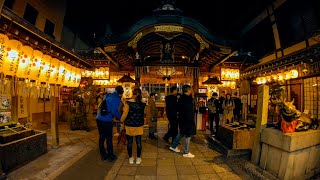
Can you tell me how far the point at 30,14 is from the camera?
50.2 ft

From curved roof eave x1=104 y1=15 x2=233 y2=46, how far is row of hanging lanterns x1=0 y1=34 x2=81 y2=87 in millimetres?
3193

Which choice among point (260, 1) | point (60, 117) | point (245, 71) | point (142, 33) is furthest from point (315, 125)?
point (60, 117)

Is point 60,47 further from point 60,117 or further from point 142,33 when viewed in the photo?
point 60,117

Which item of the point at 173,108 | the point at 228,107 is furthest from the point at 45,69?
the point at 228,107

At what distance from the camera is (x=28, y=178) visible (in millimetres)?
6086

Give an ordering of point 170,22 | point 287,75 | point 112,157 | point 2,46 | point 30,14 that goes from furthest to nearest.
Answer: point 30,14, point 287,75, point 170,22, point 112,157, point 2,46

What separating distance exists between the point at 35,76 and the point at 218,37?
354 inches

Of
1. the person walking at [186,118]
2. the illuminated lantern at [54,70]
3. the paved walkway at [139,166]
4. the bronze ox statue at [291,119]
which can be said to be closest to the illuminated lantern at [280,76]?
the paved walkway at [139,166]

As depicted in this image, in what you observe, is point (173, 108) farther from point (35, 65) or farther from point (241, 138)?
point (35, 65)

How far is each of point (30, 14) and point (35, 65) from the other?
33.7ft

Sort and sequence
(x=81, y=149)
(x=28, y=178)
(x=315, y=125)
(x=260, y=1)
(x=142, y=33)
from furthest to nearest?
(x=260, y=1) < (x=142, y=33) < (x=81, y=149) < (x=315, y=125) < (x=28, y=178)

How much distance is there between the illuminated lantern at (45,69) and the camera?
784 cm

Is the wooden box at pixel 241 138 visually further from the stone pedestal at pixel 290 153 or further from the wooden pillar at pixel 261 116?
the stone pedestal at pixel 290 153

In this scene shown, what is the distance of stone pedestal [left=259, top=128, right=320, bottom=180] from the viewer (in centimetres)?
552
